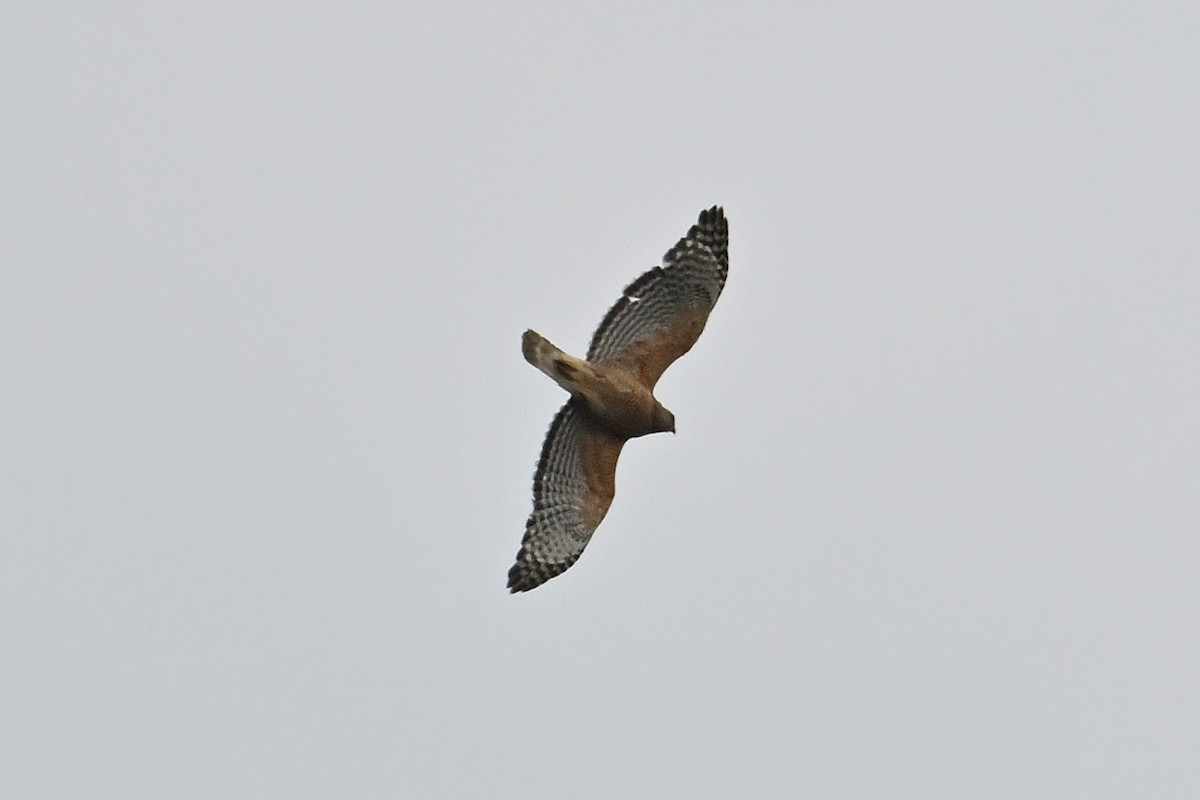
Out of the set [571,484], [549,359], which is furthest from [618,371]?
[571,484]

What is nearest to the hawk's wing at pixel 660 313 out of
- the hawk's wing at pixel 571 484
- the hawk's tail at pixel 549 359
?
the hawk's tail at pixel 549 359

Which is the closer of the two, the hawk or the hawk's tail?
the hawk's tail

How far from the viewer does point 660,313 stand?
1177cm

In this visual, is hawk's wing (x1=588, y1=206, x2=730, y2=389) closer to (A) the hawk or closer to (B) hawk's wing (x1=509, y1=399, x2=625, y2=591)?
(A) the hawk

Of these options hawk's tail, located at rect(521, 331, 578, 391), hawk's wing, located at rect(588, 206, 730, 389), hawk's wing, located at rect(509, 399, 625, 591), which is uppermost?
hawk's wing, located at rect(588, 206, 730, 389)

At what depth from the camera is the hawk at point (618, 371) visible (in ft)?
38.2

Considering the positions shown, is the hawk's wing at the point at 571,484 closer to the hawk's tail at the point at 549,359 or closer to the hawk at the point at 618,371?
the hawk at the point at 618,371

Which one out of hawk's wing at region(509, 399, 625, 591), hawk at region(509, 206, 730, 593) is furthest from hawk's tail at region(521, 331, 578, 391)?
hawk's wing at region(509, 399, 625, 591)

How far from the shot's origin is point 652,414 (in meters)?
11.6

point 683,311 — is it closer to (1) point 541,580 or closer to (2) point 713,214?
(2) point 713,214

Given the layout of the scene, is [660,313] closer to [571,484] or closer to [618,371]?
[618,371]

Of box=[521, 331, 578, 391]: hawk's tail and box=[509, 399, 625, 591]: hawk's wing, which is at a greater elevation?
box=[521, 331, 578, 391]: hawk's tail

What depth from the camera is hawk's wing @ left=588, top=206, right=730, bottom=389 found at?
1174cm

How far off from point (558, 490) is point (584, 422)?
2.00ft
